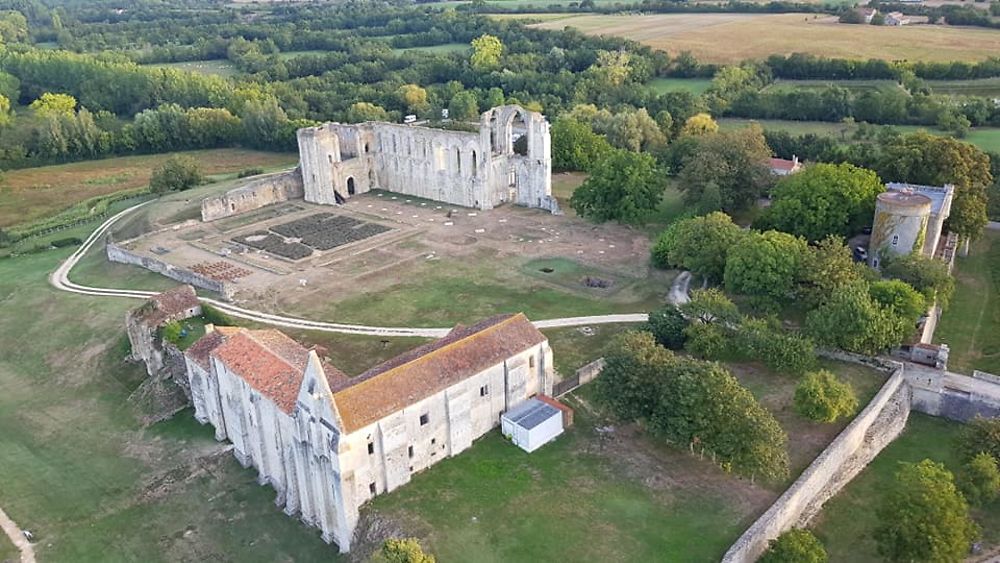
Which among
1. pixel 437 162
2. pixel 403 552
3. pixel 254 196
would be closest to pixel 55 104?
pixel 254 196

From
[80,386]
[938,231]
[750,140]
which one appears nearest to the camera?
[80,386]

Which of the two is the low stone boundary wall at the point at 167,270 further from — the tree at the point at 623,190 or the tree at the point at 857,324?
the tree at the point at 857,324

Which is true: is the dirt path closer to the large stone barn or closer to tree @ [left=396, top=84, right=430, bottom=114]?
the large stone barn

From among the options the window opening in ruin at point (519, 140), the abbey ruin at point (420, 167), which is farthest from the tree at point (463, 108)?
the abbey ruin at point (420, 167)

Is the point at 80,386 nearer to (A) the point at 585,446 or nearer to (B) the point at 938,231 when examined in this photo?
(A) the point at 585,446

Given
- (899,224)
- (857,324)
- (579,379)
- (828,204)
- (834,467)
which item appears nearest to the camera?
(834,467)

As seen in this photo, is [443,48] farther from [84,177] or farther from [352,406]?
[352,406]

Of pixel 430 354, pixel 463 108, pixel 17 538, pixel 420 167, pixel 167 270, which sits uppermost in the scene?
pixel 430 354

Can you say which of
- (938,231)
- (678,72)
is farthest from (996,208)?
(678,72)
